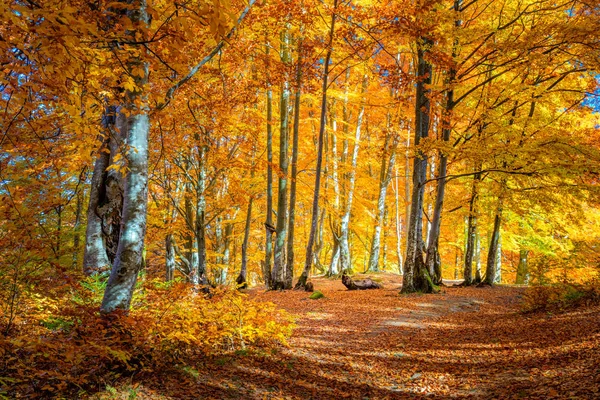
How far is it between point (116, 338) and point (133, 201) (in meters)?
1.49

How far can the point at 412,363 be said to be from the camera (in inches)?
219

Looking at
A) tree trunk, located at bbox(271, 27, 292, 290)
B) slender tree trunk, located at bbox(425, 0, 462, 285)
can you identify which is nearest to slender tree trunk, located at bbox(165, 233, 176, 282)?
tree trunk, located at bbox(271, 27, 292, 290)

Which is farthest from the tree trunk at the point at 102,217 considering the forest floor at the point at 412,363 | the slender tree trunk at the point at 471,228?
the slender tree trunk at the point at 471,228

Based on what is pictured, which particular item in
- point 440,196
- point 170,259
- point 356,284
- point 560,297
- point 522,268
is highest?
point 440,196

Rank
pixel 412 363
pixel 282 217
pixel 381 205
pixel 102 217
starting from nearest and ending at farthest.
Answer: pixel 412 363 < pixel 102 217 < pixel 282 217 < pixel 381 205

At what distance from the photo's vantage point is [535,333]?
6375mm

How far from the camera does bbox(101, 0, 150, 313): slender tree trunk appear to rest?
4.34 metres

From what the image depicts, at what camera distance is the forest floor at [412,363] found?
4094 mm

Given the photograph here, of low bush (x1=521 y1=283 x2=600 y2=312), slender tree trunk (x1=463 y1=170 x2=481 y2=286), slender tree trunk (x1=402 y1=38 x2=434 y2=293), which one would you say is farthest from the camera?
slender tree trunk (x1=463 y1=170 x2=481 y2=286)

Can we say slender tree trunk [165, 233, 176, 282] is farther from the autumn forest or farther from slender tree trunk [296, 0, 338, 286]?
slender tree trunk [296, 0, 338, 286]

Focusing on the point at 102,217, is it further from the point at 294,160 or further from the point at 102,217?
the point at 294,160

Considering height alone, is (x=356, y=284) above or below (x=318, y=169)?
below

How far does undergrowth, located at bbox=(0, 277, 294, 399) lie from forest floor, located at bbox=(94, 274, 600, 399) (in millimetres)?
265

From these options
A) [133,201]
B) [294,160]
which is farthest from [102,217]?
[294,160]
